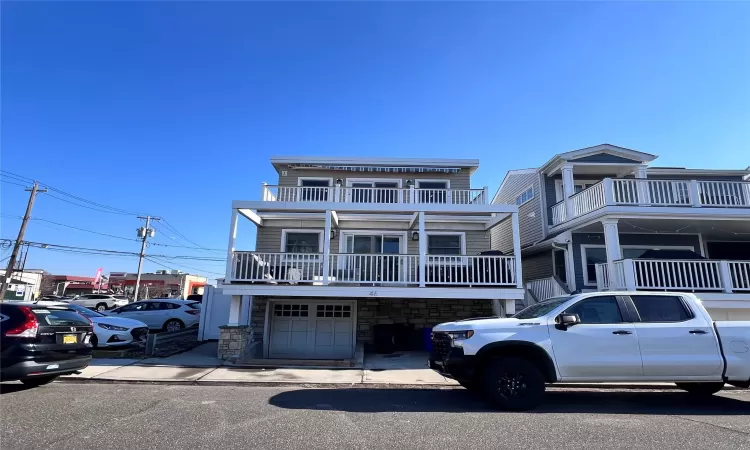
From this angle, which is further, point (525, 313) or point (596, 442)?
point (525, 313)

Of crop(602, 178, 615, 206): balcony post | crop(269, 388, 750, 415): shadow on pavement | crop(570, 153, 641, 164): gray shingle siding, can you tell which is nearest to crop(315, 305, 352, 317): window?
crop(269, 388, 750, 415): shadow on pavement

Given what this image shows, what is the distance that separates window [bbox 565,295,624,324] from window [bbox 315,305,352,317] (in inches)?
339

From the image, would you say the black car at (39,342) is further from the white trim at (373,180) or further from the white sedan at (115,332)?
the white trim at (373,180)

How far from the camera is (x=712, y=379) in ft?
19.1

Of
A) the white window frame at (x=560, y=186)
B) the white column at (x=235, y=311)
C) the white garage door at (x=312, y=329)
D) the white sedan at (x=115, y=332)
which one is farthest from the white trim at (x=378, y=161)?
the white sedan at (x=115, y=332)

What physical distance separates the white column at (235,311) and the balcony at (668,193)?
35.2 feet

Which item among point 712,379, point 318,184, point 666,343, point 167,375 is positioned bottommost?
point 167,375

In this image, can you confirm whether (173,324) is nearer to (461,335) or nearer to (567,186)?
(461,335)

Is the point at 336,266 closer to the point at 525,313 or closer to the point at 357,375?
the point at 357,375

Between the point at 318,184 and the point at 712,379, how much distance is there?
13052 millimetres

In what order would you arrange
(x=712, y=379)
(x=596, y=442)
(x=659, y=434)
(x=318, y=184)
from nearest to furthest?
(x=596, y=442) < (x=659, y=434) < (x=712, y=379) < (x=318, y=184)

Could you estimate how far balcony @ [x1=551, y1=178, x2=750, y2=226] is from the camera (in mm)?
12070

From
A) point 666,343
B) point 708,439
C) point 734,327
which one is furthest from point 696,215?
point 708,439

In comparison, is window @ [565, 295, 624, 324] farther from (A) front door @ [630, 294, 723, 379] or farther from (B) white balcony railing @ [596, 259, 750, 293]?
(B) white balcony railing @ [596, 259, 750, 293]
